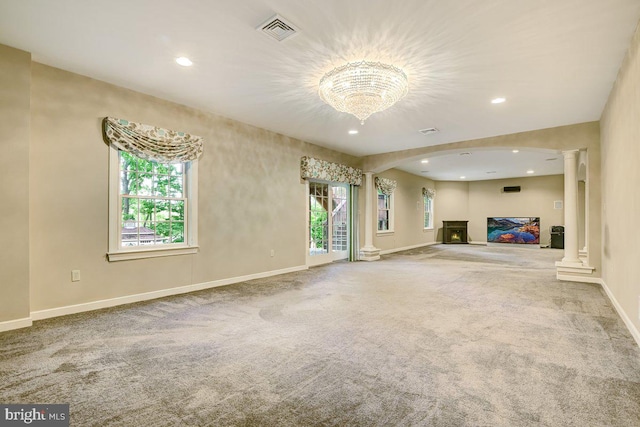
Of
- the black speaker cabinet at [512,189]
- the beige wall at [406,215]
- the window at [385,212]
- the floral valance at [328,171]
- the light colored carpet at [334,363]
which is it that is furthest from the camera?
the black speaker cabinet at [512,189]

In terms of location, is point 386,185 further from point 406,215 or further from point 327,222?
point 327,222

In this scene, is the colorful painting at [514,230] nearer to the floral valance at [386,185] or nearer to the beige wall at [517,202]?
the beige wall at [517,202]

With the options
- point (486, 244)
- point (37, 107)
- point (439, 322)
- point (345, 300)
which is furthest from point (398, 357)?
point (486, 244)

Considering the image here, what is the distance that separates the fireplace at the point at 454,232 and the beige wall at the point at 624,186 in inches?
330

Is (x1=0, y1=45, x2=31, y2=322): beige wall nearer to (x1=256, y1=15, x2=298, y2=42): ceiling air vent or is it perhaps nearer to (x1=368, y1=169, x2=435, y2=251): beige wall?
(x1=256, y1=15, x2=298, y2=42): ceiling air vent

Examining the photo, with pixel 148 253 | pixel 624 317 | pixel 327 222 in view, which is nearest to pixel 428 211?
pixel 327 222

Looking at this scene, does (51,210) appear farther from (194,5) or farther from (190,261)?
(194,5)

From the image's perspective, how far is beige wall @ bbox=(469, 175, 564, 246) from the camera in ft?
36.8

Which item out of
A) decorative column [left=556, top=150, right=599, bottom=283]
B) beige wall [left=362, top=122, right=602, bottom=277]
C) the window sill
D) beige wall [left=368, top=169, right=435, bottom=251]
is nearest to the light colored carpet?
the window sill

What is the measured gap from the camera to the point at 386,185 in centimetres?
893

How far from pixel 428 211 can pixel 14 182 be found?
11810 mm

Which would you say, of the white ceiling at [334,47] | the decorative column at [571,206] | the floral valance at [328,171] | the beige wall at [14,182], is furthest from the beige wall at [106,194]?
the decorative column at [571,206]

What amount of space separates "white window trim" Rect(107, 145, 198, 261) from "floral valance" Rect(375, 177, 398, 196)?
5290 millimetres

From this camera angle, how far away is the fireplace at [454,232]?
41.0 ft
